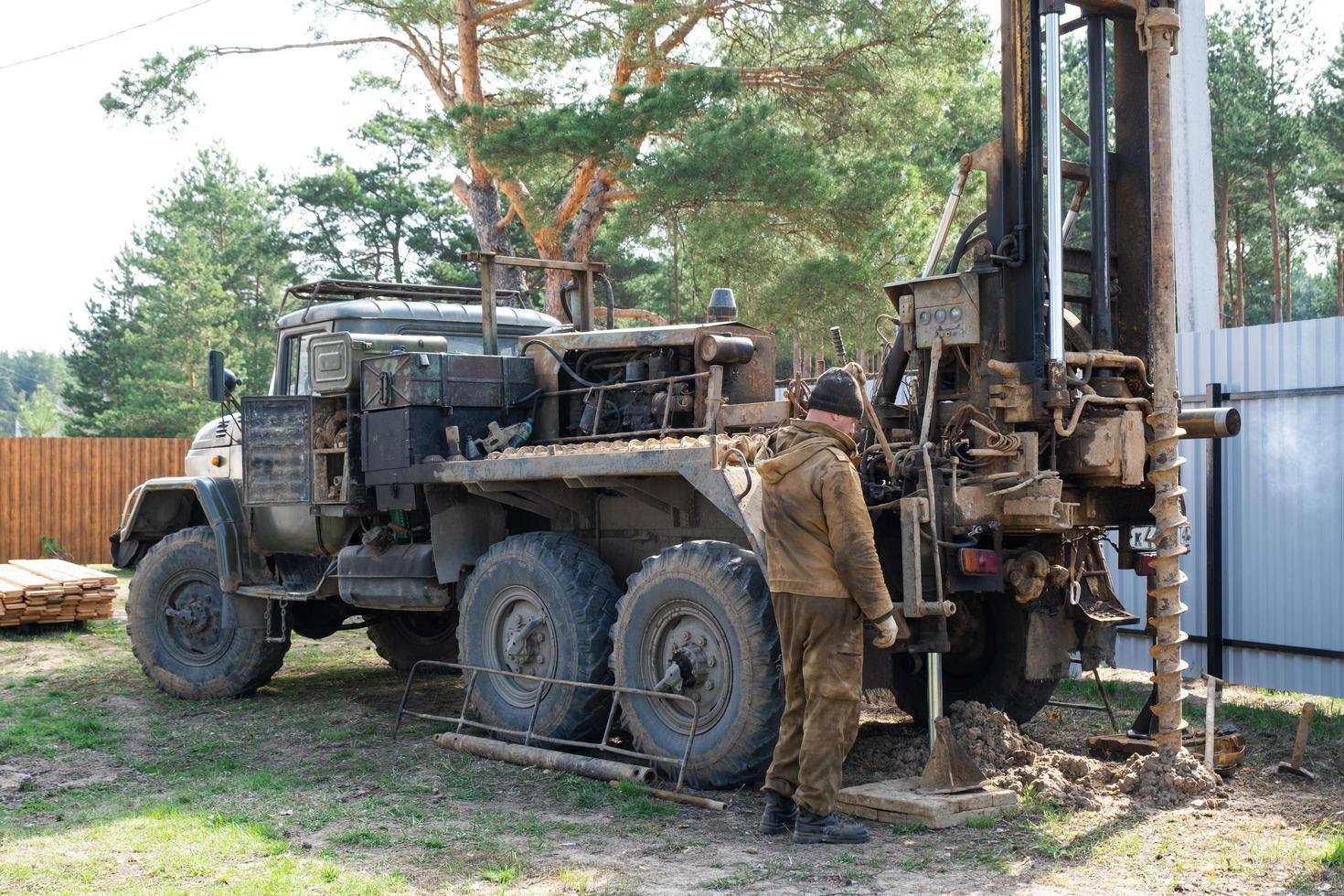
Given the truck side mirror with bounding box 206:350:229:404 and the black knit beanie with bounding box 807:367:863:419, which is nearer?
the black knit beanie with bounding box 807:367:863:419

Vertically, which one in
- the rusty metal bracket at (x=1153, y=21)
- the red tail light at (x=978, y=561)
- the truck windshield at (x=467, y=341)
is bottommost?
the red tail light at (x=978, y=561)

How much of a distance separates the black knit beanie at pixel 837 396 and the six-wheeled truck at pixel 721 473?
2.15ft

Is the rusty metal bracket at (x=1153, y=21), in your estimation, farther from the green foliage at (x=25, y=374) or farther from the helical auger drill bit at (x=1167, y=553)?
the green foliage at (x=25, y=374)

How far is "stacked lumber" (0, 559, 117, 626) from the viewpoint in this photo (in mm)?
14219

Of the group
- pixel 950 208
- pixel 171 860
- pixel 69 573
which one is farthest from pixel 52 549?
pixel 950 208

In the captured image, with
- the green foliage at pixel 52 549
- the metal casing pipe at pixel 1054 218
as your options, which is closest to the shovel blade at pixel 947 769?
the metal casing pipe at pixel 1054 218

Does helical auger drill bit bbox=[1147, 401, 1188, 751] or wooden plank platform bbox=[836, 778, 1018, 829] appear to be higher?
helical auger drill bit bbox=[1147, 401, 1188, 751]

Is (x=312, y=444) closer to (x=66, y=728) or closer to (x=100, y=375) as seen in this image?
(x=66, y=728)

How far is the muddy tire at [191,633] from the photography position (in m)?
10.6

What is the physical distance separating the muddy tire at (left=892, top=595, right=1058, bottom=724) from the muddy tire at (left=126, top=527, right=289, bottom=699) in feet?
16.0

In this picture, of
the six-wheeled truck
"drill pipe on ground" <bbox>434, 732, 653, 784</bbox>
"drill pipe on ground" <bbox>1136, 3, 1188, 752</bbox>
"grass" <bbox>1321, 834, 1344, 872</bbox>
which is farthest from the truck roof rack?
"grass" <bbox>1321, 834, 1344, 872</bbox>

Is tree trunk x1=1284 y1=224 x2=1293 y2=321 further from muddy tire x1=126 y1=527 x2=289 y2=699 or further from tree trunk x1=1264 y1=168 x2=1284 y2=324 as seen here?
muddy tire x1=126 y1=527 x2=289 y2=699

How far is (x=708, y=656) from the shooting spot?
7395mm

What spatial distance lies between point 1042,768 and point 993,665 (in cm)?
141
